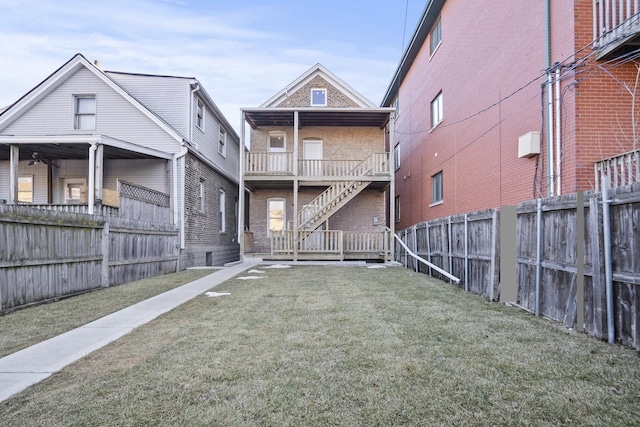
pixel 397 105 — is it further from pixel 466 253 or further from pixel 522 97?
pixel 466 253

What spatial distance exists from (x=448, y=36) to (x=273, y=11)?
11084 mm

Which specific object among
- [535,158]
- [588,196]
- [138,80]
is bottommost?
[588,196]

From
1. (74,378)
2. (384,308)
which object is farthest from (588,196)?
(74,378)

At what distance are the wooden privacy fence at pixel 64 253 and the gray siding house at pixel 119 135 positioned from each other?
8.50ft

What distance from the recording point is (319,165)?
16031 millimetres

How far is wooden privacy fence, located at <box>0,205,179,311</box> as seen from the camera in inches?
231

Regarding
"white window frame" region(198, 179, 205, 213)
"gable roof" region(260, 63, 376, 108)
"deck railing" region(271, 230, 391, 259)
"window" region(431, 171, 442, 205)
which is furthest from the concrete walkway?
"gable roof" region(260, 63, 376, 108)

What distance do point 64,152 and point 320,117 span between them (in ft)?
31.9

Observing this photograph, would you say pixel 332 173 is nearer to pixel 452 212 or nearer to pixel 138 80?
pixel 452 212

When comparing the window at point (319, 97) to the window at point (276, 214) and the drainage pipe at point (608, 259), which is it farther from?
the drainage pipe at point (608, 259)

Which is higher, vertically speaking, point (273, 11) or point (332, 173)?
point (273, 11)

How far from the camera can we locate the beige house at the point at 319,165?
15016 millimetres

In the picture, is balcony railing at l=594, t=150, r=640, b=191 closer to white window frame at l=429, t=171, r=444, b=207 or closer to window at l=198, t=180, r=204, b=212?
white window frame at l=429, t=171, r=444, b=207

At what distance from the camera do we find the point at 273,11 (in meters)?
20.2
